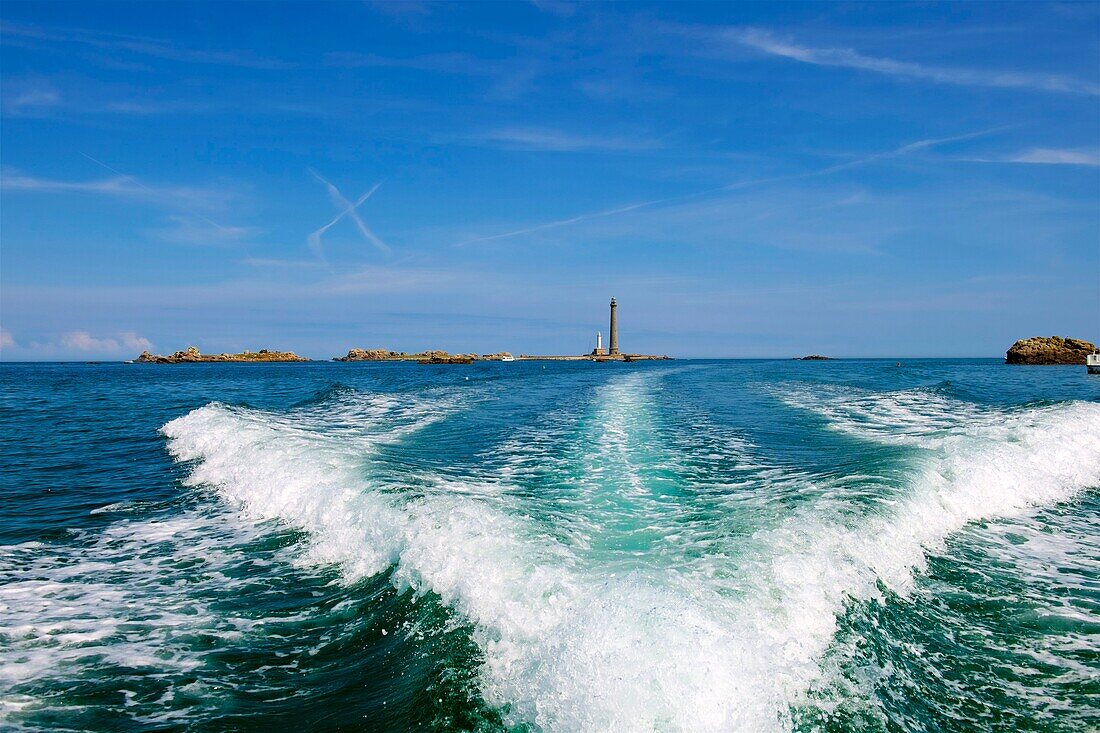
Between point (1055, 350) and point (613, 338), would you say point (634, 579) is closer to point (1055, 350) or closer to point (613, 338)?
point (1055, 350)

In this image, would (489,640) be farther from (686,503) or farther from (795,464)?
(795,464)

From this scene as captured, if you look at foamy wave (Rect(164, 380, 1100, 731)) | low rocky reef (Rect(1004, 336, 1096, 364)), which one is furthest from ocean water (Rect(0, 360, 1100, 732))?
low rocky reef (Rect(1004, 336, 1096, 364))

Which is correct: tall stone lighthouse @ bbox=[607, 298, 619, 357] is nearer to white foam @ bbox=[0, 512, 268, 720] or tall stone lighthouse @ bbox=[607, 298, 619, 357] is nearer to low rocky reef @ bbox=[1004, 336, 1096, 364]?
low rocky reef @ bbox=[1004, 336, 1096, 364]

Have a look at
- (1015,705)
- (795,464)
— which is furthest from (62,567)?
(795,464)

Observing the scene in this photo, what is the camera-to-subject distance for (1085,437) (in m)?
13.2

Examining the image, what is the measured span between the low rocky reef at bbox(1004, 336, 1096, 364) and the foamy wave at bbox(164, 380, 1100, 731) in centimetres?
8561

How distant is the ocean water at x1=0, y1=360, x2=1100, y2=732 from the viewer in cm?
393

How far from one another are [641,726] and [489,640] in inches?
59.4

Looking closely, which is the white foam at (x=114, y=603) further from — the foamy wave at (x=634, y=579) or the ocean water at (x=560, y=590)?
the foamy wave at (x=634, y=579)

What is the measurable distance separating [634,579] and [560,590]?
0.67m

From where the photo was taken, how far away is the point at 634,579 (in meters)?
5.20

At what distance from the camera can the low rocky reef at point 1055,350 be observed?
7575 cm

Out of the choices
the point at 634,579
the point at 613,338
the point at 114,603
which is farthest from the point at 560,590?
the point at 613,338

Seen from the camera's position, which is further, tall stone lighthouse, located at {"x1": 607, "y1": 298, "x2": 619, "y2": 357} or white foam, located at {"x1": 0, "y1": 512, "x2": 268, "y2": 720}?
tall stone lighthouse, located at {"x1": 607, "y1": 298, "x2": 619, "y2": 357}
